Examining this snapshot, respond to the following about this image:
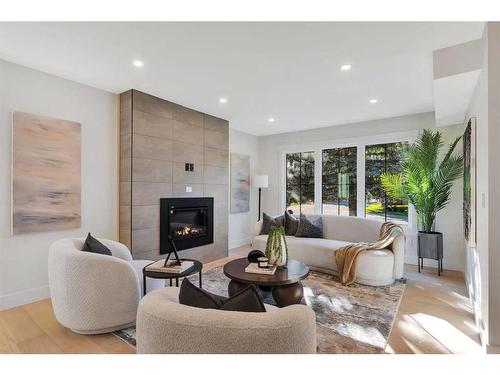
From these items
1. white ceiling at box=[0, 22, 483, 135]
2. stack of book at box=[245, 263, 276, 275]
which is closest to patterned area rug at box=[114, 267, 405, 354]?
stack of book at box=[245, 263, 276, 275]

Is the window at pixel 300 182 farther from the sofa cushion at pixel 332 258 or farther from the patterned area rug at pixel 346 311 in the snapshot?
the patterned area rug at pixel 346 311

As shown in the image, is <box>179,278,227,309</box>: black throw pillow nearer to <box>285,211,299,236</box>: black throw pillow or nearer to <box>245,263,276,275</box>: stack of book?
<box>245,263,276,275</box>: stack of book

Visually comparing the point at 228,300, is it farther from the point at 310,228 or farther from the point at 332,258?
the point at 310,228

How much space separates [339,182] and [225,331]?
15.4ft

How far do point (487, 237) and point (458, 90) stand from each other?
1729 millimetres

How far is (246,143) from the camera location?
19.5 ft

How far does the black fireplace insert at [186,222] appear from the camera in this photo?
3.80 meters

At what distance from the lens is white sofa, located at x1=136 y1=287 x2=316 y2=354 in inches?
37.8

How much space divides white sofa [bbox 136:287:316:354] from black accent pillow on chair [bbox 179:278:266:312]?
11 cm

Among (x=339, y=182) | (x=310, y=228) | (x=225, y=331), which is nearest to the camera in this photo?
(x=225, y=331)

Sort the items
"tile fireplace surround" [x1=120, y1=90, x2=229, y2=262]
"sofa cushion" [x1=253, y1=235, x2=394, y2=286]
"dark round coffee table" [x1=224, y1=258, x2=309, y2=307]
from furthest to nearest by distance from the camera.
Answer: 1. "tile fireplace surround" [x1=120, y1=90, x2=229, y2=262]
2. "sofa cushion" [x1=253, y1=235, x2=394, y2=286]
3. "dark round coffee table" [x1=224, y1=258, x2=309, y2=307]

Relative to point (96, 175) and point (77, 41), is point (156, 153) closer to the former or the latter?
point (96, 175)

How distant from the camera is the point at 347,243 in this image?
3.88 m

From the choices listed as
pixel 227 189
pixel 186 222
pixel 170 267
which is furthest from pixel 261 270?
pixel 227 189
